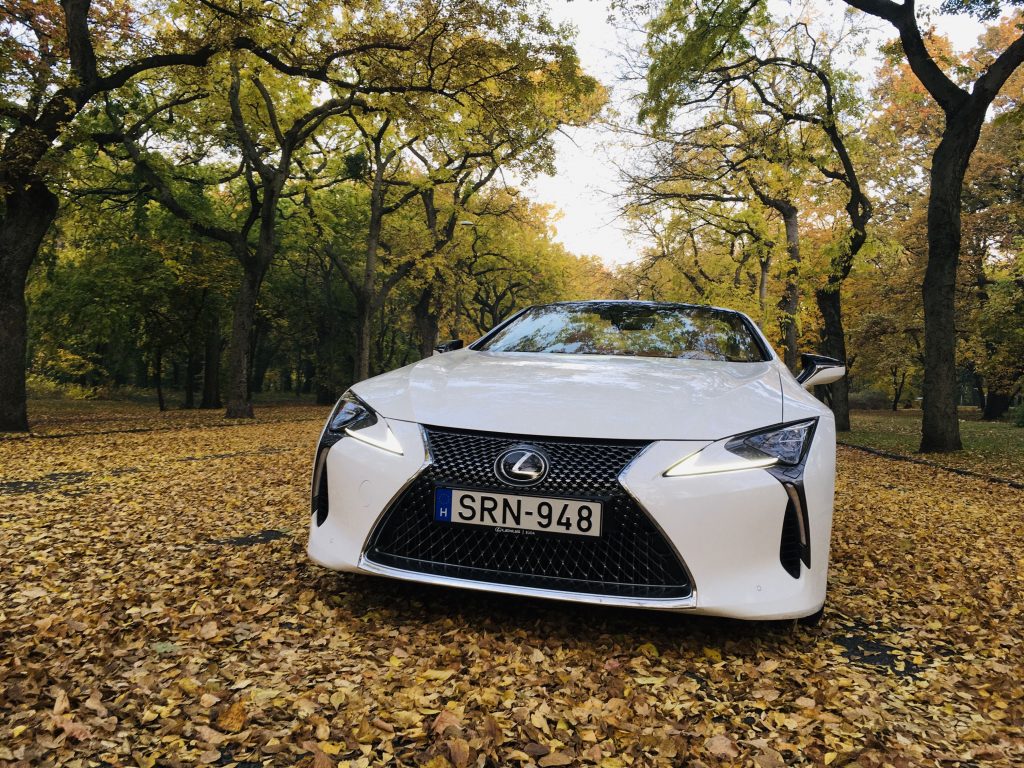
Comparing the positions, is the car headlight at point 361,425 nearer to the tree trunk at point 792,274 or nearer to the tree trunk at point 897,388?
the tree trunk at point 792,274

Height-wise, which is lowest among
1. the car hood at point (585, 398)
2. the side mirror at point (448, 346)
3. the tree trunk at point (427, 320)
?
the car hood at point (585, 398)

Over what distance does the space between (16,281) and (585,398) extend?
39.0 ft

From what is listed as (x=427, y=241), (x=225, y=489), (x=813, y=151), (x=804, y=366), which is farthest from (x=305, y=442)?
(x=427, y=241)

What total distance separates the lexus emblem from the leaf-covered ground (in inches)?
23.7

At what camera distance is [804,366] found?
12.1ft

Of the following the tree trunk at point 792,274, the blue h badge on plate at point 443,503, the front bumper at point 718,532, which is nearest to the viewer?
the front bumper at point 718,532

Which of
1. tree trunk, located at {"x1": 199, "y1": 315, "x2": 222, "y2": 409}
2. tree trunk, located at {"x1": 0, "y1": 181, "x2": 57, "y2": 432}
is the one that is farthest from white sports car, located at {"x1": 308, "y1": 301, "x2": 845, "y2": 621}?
tree trunk, located at {"x1": 199, "y1": 315, "x2": 222, "y2": 409}

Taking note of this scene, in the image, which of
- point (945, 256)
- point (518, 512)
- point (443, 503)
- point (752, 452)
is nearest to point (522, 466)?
point (518, 512)

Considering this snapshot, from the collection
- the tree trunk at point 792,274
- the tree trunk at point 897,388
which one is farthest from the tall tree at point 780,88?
the tree trunk at point 897,388

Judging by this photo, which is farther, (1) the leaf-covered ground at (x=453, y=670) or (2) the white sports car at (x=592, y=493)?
(2) the white sports car at (x=592, y=493)

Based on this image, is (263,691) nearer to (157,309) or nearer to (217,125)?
(217,125)

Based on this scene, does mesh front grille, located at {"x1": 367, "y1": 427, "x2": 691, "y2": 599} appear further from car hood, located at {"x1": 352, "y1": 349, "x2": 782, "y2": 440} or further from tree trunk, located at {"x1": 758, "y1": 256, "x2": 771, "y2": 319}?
tree trunk, located at {"x1": 758, "y1": 256, "x2": 771, "y2": 319}

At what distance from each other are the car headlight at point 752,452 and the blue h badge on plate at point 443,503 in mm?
753

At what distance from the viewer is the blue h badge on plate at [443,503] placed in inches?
91.4
